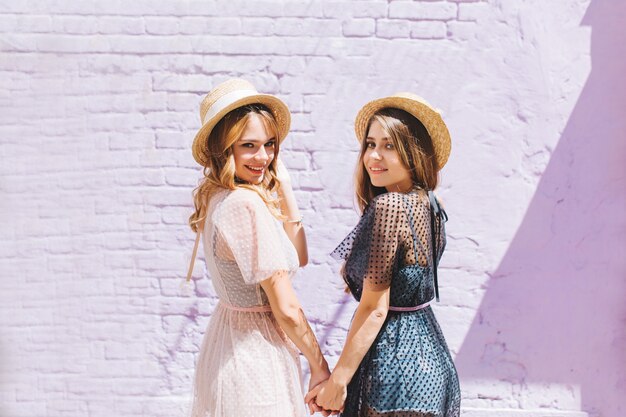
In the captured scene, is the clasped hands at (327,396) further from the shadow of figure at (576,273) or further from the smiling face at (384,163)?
the shadow of figure at (576,273)

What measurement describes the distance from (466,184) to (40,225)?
2227 millimetres

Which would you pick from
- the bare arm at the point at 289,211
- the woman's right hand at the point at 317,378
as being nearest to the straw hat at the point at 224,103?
the bare arm at the point at 289,211

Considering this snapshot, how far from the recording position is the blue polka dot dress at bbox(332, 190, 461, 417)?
2.20m

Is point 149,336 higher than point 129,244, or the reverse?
point 129,244

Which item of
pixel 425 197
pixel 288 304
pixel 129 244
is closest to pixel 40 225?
A: pixel 129 244

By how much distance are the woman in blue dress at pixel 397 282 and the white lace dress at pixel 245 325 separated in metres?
0.16

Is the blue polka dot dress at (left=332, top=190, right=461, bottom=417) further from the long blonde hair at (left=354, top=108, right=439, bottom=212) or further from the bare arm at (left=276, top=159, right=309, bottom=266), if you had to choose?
the bare arm at (left=276, top=159, right=309, bottom=266)

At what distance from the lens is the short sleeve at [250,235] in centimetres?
222

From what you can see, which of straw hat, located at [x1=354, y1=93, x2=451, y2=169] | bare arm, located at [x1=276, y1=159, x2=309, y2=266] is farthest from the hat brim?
straw hat, located at [x1=354, y1=93, x2=451, y2=169]

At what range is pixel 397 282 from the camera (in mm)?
2248

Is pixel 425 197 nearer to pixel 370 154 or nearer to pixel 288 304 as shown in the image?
pixel 370 154

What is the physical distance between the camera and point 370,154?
2.35 meters

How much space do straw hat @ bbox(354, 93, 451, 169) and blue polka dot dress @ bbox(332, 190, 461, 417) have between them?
189 mm

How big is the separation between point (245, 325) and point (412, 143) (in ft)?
2.74
